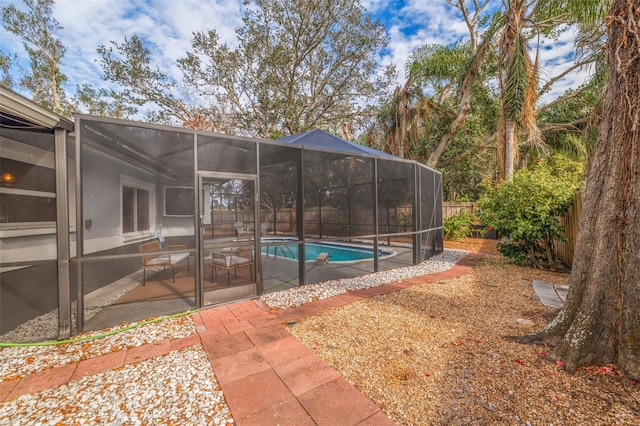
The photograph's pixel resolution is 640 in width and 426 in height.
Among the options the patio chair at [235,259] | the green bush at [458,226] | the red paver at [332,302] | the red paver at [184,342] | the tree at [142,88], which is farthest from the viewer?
the tree at [142,88]

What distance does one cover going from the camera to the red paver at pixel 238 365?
216 cm

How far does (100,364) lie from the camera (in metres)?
2.37

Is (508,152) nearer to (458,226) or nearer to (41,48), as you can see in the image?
(458,226)

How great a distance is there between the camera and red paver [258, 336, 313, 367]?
239 centimetres

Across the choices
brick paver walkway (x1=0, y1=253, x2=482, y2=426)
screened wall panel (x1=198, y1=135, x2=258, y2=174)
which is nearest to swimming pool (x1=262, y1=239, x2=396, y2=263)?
screened wall panel (x1=198, y1=135, x2=258, y2=174)

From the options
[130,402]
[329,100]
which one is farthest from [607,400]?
[329,100]

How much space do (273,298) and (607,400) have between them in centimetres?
352

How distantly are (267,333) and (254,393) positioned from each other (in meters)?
0.98

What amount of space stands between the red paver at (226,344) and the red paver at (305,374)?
1.83 ft

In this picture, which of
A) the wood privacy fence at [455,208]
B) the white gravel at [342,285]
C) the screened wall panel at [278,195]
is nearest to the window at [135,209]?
the screened wall panel at [278,195]

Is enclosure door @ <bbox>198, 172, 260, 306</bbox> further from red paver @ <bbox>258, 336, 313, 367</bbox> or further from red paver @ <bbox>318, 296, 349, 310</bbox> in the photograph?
red paver @ <bbox>258, 336, 313, 367</bbox>

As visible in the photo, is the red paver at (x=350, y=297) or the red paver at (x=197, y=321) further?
the red paver at (x=350, y=297)

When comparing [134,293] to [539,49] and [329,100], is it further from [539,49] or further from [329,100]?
[329,100]

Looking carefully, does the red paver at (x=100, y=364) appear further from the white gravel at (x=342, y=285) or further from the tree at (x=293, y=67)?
the tree at (x=293, y=67)
